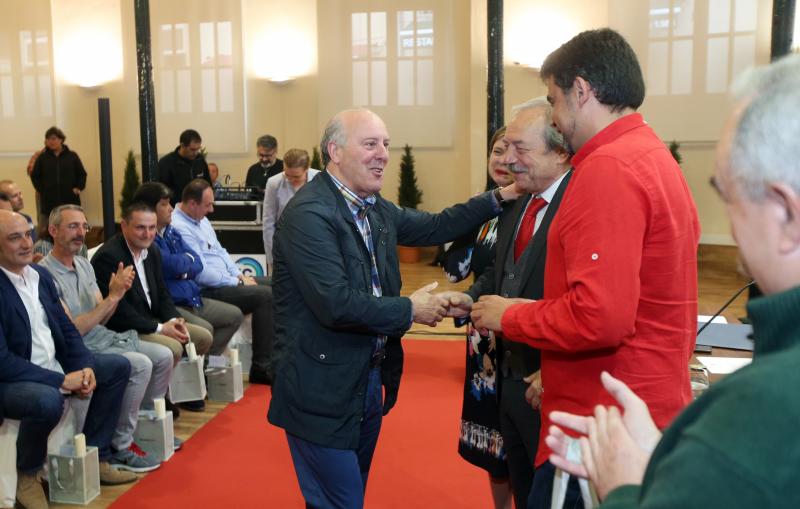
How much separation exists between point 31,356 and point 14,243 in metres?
0.48

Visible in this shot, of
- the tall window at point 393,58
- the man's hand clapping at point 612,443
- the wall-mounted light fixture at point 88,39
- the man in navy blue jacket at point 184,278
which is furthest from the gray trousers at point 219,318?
the wall-mounted light fixture at point 88,39

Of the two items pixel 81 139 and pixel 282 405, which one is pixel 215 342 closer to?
pixel 282 405

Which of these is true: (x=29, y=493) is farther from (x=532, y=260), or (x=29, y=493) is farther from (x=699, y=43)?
(x=699, y=43)

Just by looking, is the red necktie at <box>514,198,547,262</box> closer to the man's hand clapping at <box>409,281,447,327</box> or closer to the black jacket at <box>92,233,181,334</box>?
the man's hand clapping at <box>409,281,447,327</box>

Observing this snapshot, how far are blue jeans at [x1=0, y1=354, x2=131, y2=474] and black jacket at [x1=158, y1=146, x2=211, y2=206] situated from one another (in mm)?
4099

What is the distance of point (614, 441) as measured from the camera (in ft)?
3.28

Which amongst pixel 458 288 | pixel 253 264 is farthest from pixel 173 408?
pixel 458 288

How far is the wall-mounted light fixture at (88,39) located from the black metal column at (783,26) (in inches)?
373

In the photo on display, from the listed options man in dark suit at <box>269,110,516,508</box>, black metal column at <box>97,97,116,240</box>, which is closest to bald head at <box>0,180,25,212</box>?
black metal column at <box>97,97,116,240</box>

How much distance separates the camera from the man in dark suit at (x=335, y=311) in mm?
2111

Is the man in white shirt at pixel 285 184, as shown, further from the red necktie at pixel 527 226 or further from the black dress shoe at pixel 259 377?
the red necktie at pixel 527 226

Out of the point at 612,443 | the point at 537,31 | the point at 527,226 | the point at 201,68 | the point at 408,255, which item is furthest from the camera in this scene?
the point at 201,68

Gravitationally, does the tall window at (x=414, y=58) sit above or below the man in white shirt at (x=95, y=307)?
above

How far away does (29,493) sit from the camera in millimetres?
3223
